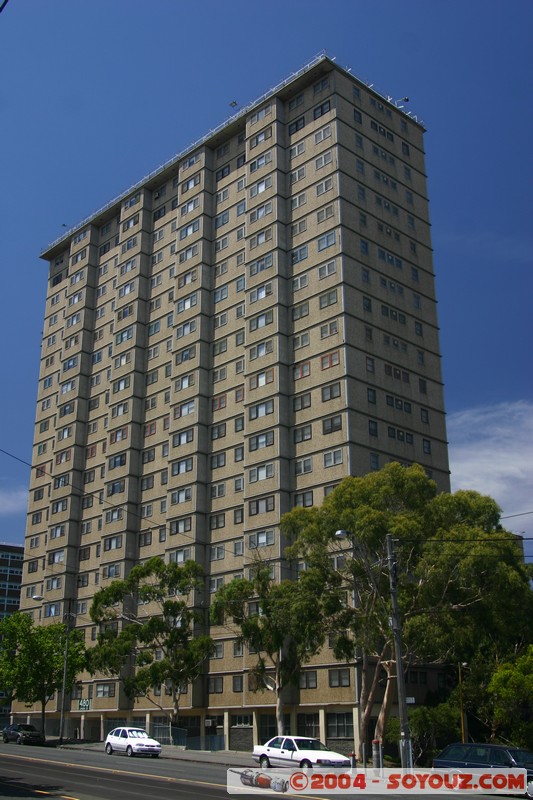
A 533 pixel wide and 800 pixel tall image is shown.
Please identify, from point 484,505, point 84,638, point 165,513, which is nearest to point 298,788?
point 484,505

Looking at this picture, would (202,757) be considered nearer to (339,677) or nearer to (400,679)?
(339,677)

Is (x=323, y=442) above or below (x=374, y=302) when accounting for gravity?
below

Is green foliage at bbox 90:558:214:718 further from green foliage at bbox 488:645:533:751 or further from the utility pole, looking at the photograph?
the utility pole

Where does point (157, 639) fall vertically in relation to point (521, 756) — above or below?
above

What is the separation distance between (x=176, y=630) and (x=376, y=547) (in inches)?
837

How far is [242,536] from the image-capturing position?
6581 centimetres

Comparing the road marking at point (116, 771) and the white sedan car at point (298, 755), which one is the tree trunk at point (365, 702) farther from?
the road marking at point (116, 771)

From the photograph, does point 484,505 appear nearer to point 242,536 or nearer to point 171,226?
point 242,536

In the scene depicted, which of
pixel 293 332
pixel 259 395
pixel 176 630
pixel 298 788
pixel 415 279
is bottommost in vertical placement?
pixel 298 788

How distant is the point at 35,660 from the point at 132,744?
24942 millimetres

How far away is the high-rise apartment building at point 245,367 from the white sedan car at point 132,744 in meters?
12.9

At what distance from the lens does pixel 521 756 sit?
30453 millimetres

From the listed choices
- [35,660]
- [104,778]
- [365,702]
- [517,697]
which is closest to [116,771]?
[104,778]

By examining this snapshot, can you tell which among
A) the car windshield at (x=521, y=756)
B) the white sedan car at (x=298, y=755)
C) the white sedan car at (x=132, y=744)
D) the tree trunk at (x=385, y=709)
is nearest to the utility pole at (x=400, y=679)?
the white sedan car at (x=298, y=755)
